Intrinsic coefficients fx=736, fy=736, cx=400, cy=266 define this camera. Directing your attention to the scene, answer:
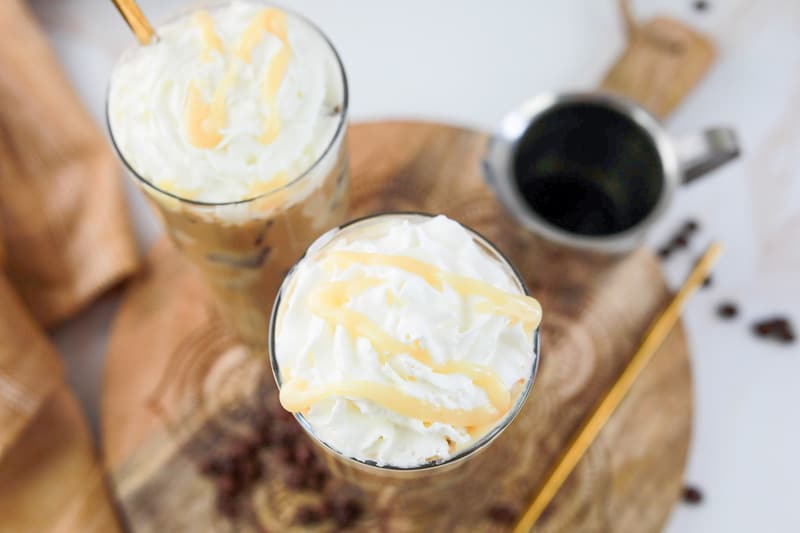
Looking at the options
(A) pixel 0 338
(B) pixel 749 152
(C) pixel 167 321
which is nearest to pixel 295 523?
(C) pixel 167 321

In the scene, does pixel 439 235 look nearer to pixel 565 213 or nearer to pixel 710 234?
pixel 565 213

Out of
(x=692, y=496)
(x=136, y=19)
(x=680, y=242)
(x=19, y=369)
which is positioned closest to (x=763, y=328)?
(x=680, y=242)

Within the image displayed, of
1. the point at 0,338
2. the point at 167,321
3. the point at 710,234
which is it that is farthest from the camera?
the point at 710,234

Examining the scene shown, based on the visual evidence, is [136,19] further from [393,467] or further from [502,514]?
[502,514]

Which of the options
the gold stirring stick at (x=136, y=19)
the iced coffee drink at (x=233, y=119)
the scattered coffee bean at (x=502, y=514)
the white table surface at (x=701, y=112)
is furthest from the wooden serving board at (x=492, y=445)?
the gold stirring stick at (x=136, y=19)

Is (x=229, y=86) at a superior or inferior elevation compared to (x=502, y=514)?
superior
